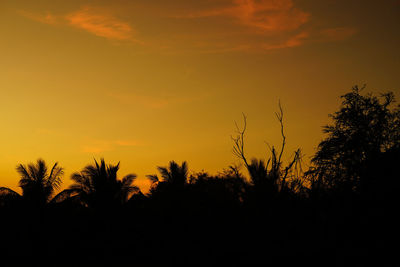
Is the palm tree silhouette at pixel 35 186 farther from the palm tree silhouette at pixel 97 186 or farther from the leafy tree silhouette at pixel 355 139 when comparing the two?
the leafy tree silhouette at pixel 355 139

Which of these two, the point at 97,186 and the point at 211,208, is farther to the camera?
the point at 97,186

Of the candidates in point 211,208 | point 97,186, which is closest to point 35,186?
point 97,186

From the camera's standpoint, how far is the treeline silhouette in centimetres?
1444

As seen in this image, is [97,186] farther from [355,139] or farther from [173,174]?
[355,139]

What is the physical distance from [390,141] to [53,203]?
25.6m

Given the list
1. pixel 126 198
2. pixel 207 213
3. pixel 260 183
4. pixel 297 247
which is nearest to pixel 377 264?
pixel 297 247

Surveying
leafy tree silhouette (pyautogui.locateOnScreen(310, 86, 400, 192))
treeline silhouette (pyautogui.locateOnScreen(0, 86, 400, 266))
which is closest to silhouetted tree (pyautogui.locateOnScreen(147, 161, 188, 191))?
treeline silhouette (pyautogui.locateOnScreen(0, 86, 400, 266))

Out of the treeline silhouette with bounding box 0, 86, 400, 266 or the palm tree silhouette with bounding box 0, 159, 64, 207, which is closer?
the treeline silhouette with bounding box 0, 86, 400, 266

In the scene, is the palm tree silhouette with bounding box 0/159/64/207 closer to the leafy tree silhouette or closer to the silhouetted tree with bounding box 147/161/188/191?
the silhouetted tree with bounding box 147/161/188/191

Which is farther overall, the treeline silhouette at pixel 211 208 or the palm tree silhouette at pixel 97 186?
the palm tree silhouette at pixel 97 186

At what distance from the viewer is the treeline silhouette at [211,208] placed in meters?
14.4

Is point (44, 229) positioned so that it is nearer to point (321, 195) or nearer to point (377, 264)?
point (321, 195)

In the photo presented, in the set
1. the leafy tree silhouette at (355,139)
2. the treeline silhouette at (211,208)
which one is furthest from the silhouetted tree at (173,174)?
the leafy tree silhouette at (355,139)

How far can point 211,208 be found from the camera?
18.0 metres
